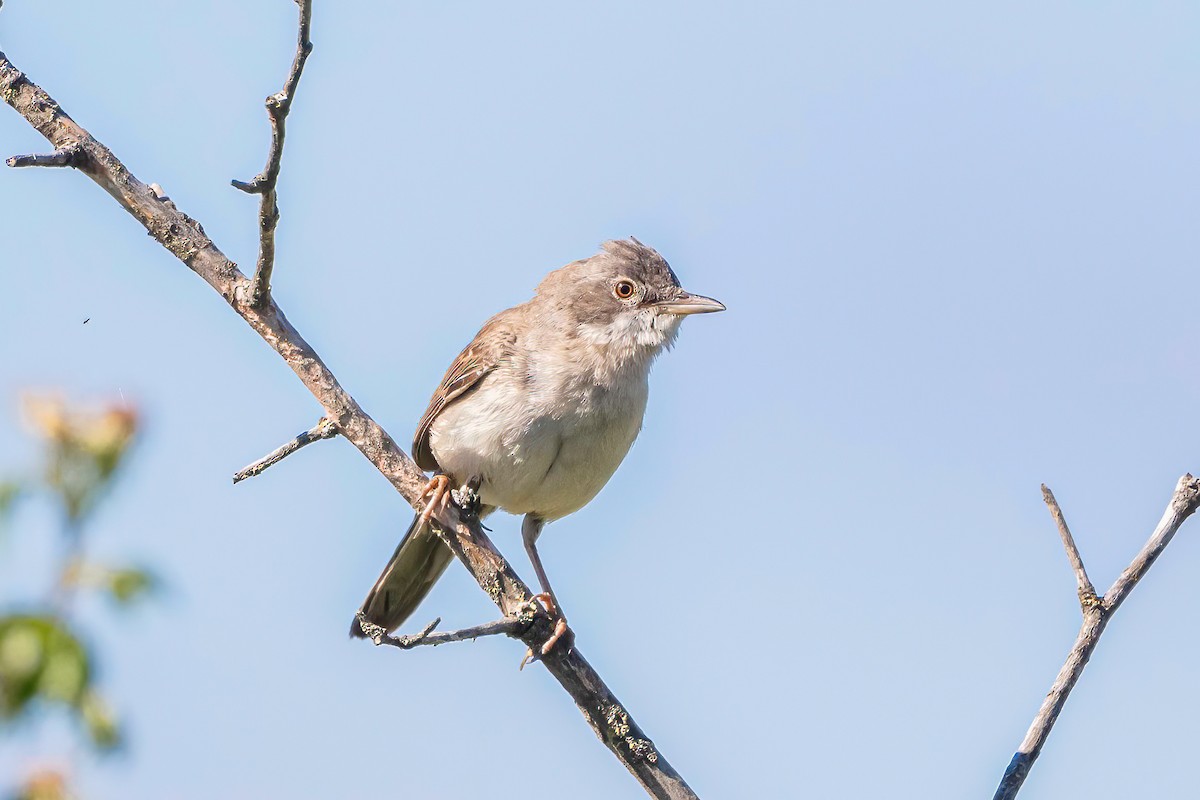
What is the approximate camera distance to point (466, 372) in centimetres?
658

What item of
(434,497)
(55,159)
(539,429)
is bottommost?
(434,497)

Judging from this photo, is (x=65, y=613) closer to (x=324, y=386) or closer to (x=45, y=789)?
(x=45, y=789)

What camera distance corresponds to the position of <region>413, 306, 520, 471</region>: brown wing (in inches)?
256

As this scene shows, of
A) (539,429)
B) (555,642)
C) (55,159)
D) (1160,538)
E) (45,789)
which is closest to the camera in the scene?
(45,789)

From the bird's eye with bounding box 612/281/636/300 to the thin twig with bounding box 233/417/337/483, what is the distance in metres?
2.43

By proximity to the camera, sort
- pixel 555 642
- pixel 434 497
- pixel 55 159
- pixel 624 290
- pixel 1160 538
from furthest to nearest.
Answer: pixel 624 290
pixel 434 497
pixel 555 642
pixel 55 159
pixel 1160 538

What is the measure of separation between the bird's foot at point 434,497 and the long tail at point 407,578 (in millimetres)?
1187

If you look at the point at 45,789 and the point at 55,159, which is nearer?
the point at 45,789

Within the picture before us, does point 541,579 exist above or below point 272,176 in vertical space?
below

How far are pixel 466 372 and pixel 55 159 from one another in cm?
259

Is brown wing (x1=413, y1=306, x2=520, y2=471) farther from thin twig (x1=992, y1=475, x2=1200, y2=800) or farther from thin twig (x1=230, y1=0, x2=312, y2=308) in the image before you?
thin twig (x1=992, y1=475, x2=1200, y2=800)

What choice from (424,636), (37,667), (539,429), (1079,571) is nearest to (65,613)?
(37,667)

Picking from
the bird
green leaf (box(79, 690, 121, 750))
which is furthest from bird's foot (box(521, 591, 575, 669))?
green leaf (box(79, 690, 121, 750))

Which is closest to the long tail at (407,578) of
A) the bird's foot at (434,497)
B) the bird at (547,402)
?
the bird at (547,402)
